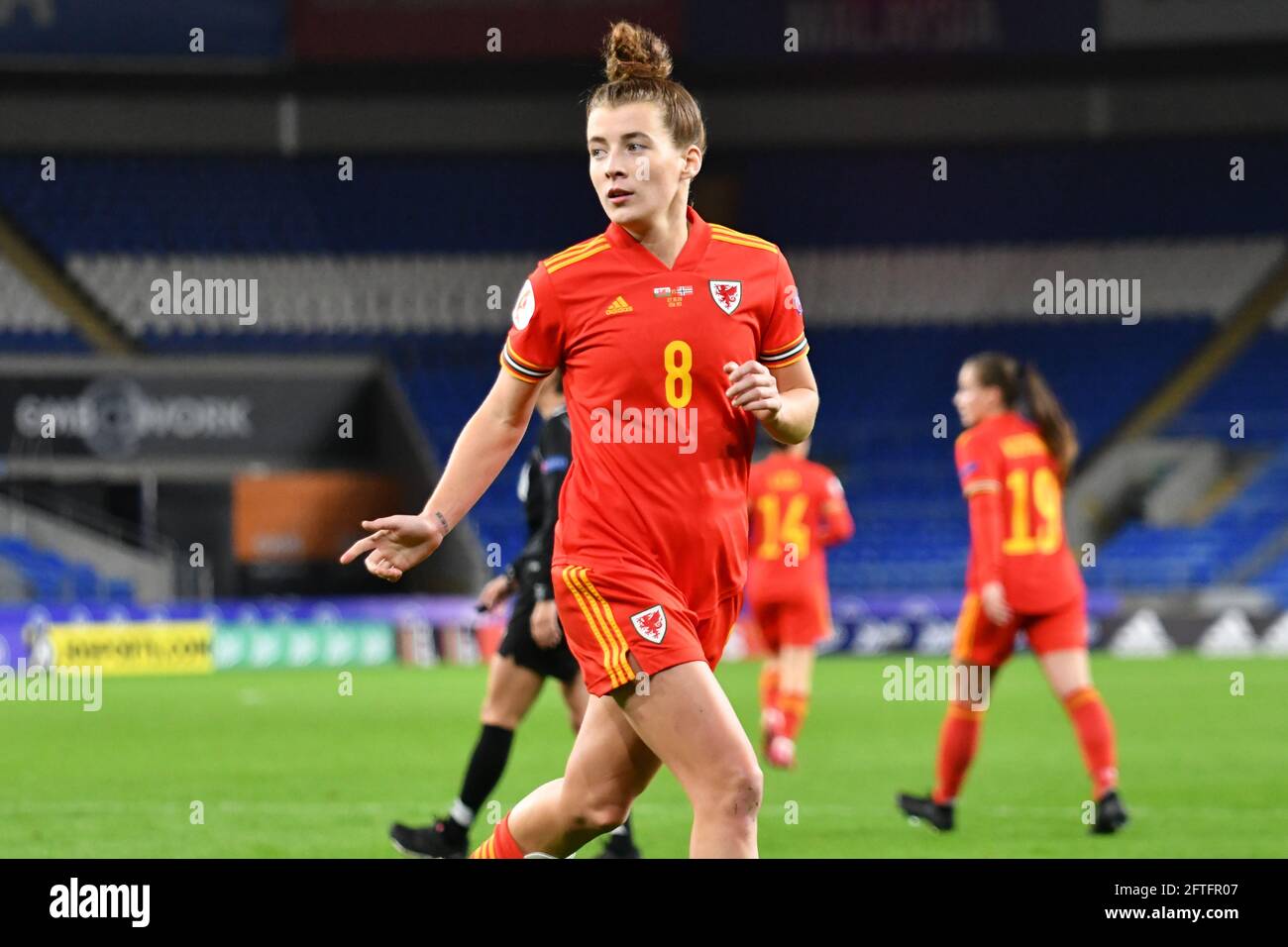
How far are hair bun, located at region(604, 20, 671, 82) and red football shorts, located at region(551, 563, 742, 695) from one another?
1.30 meters

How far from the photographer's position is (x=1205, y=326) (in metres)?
31.3

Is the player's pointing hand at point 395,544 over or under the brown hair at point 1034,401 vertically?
under

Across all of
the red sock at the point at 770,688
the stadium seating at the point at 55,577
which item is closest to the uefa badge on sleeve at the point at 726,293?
the red sock at the point at 770,688

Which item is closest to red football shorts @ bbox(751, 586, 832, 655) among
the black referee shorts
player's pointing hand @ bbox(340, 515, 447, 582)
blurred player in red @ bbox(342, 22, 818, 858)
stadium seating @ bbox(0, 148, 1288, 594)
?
the black referee shorts

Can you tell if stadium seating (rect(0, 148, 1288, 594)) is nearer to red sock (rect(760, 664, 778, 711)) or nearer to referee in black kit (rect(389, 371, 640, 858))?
red sock (rect(760, 664, 778, 711))

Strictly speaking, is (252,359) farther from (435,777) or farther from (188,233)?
(435,777)

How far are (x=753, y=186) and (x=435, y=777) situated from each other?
2309 centimetres

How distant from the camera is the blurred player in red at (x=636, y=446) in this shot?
4.56 m

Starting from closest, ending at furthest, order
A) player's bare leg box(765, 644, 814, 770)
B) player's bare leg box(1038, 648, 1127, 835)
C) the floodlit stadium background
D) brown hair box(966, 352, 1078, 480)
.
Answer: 1. player's bare leg box(1038, 648, 1127, 835)
2. brown hair box(966, 352, 1078, 480)
3. player's bare leg box(765, 644, 814, 770)
4. the floodlit stadium background

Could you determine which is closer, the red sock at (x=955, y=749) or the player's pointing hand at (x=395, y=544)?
the player's pointing hand at (x=395, y=544)

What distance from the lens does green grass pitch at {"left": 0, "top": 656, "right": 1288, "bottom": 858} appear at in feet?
27.3

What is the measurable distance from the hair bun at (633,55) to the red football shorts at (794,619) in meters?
7.17

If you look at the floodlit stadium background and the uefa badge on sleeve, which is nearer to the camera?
the uefa badge on sleeve

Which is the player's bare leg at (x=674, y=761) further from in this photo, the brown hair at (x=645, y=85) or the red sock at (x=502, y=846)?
the brown hair at (x=645, y=85)
